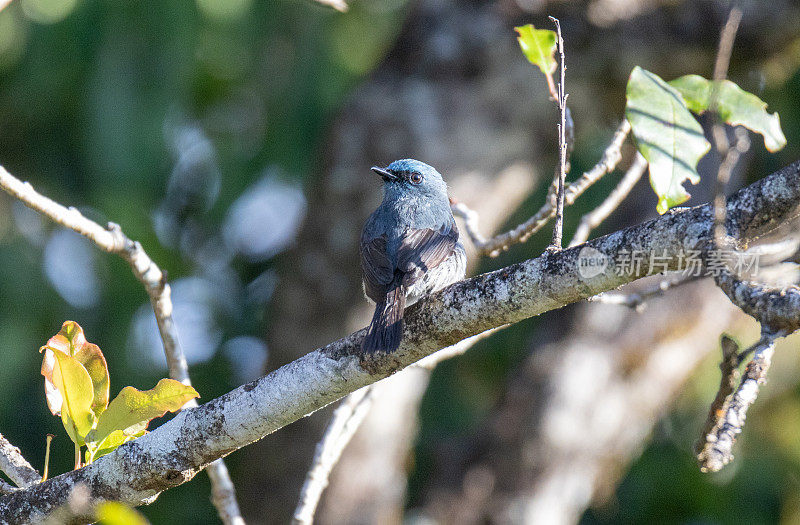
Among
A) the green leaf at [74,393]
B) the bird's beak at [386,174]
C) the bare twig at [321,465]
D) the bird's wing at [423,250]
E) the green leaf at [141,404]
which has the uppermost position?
the green leaf at [74,393]

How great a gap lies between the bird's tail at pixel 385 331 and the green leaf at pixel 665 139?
0.76 m

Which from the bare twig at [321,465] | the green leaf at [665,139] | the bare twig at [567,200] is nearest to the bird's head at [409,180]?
the bare twig at [567,200]

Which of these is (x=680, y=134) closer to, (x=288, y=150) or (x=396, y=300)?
(x=396, y=300)

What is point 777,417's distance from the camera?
6.78 metres

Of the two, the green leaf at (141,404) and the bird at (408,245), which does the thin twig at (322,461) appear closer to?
the bird at (408,245)

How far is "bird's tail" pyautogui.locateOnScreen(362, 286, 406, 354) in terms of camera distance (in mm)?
2170

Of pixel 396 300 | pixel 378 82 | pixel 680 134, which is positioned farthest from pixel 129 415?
pixel 378 82

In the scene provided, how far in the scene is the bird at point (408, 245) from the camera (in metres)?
3.02

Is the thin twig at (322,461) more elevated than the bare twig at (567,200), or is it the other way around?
the thin twig at (322,461)

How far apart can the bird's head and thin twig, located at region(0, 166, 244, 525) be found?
1472 mm

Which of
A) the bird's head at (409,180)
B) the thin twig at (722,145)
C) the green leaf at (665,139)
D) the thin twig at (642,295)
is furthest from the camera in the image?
the bird's head at (409,180)

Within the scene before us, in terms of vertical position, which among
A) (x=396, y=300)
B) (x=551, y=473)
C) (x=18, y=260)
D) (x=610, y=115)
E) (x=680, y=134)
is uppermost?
(x=18, y=260)

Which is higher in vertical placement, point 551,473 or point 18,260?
point 18,260

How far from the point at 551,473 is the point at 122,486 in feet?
12.7
